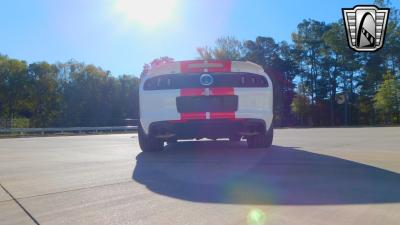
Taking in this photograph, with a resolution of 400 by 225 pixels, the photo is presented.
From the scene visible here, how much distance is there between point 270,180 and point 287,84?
62.2 meters

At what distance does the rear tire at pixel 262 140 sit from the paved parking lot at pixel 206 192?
1.15 m

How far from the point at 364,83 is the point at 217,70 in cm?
5589

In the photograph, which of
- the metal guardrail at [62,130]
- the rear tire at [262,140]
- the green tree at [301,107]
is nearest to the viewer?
the rear tire at [262,140]

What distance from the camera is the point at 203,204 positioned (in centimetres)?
386

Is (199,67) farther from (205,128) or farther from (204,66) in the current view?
(205,128)

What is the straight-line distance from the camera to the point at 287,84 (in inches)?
2589

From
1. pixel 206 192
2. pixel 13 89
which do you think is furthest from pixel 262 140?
pixel 13 89

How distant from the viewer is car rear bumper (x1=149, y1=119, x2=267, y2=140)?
23.8ft

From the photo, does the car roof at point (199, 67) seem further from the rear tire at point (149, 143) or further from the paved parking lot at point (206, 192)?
the paved parking lot at point (206, 192)

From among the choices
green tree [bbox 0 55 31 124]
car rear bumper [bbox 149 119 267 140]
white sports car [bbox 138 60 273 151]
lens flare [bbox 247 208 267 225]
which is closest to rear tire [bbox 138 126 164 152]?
car rear bumper [bbox 149 119 267 140]

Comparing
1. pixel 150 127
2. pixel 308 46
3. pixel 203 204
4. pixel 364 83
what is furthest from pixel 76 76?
pixel 203 204

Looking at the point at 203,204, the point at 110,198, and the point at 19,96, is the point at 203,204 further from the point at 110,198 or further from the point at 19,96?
the point at 19,96

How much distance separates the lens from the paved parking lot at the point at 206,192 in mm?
3469

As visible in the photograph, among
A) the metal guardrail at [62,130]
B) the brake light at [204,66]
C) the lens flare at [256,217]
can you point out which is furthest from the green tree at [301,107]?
the lens flare at [256,217]
